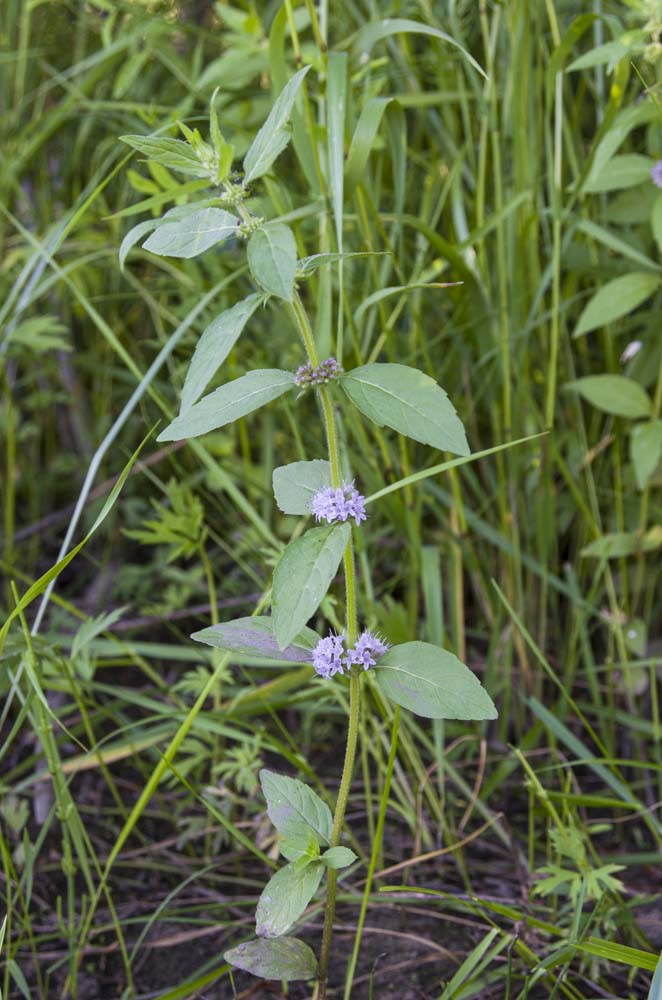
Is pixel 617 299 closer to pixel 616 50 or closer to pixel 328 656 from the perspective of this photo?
pixel 616 50

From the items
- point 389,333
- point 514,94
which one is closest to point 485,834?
point 389,333

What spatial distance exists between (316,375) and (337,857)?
1.29 ft

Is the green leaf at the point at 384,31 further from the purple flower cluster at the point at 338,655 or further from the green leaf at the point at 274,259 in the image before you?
the purple flower cluster at the point at 338,655

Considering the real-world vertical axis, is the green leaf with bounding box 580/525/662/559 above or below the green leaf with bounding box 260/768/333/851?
below

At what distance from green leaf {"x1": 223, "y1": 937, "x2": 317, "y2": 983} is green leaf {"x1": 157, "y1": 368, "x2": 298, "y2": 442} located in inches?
17.4

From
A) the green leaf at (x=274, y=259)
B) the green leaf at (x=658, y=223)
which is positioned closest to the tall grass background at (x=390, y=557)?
the green leaf at (x=658, y=223)

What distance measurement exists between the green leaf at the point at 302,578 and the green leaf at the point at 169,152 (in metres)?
0.31

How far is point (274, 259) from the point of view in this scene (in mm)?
699

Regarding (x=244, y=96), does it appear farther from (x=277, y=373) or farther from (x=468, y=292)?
(x=277, y=373)

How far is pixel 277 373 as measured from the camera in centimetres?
78

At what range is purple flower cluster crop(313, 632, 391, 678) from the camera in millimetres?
795

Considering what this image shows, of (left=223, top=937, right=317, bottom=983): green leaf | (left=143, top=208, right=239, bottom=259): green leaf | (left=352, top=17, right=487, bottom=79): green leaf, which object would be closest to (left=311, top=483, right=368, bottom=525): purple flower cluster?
(left=143, top=208, right=239, bottom=259): green leaf

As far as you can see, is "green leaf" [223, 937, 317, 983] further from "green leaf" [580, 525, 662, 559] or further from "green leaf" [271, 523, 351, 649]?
"green leaf" [580, 525, 662, 559]

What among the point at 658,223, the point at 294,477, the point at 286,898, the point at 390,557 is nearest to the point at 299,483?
the point at 294,477
